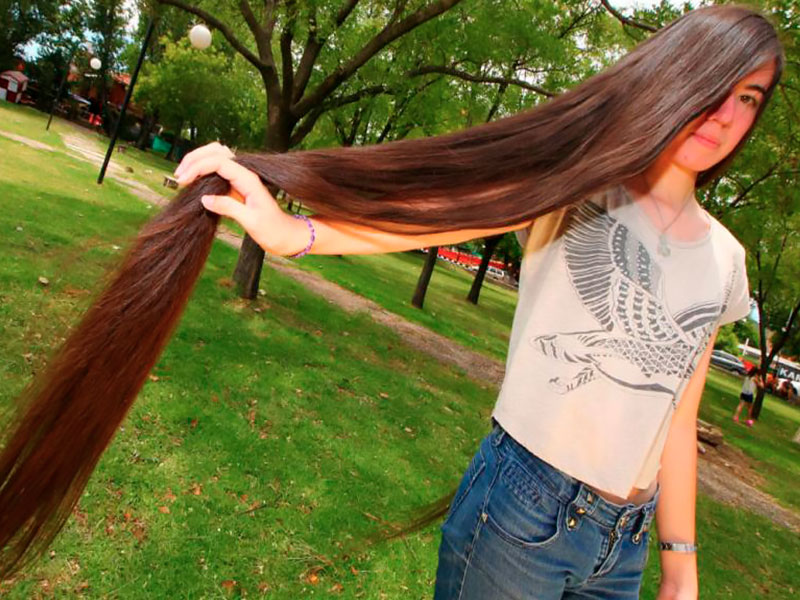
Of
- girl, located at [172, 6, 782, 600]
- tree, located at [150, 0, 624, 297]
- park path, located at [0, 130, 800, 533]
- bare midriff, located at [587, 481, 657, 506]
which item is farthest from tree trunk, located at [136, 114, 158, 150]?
bare midriff, located at [587, 481, 657, 506]

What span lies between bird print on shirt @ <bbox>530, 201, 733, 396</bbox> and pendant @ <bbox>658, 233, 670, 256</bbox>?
0.05 m

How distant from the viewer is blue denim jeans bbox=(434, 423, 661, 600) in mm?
1465

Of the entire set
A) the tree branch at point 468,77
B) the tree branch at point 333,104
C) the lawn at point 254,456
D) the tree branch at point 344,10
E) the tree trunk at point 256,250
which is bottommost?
the lawn at point 254,456

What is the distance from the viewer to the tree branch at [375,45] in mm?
7359

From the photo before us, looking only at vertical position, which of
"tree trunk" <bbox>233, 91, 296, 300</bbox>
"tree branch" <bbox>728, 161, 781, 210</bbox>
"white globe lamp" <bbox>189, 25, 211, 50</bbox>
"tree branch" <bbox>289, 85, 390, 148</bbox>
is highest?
"tree branch" <bbox>728, 161, 781, 210</bbox>

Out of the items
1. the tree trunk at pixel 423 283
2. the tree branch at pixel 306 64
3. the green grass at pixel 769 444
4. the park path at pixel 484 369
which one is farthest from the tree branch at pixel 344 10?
the tree trunk at pixel 423 283

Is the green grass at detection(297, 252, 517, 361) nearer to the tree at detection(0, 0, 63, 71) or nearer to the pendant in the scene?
the pendant

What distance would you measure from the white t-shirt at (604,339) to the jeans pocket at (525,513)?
0.26 feet

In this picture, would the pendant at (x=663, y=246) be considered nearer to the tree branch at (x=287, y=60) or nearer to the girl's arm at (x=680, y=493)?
the girl's arm at (x=680, y=493)

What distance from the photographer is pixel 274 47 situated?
1377 centimetres

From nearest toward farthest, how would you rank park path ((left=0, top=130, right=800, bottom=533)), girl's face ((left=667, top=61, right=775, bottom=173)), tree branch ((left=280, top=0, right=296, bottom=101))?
girl's face ((left=667, top=61, right=775, bottom=173)) → tree branch ((left=280, top=0, right=296, bottom=101)) → park path ((left=0, top=130, right=800, bottom=533))

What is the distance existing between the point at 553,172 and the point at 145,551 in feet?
10.2

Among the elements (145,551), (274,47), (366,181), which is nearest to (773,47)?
(366,181)

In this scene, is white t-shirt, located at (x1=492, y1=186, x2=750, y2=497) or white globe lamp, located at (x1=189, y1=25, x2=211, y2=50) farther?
white globe lamp, located at (x1=189, y1=25, x2=211, y2=50)
